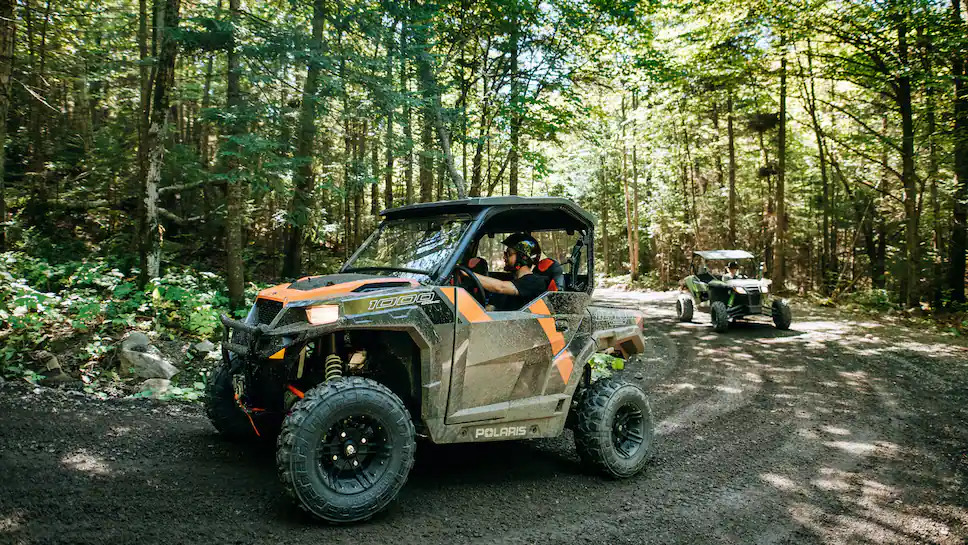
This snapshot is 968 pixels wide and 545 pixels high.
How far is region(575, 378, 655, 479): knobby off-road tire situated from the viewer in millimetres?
4469

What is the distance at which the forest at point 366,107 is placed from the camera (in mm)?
9406

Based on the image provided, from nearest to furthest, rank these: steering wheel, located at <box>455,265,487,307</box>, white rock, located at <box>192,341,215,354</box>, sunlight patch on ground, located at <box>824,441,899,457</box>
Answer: steering wheel, located at <box>455,265,487,307</box>
sunlight patch on ground, located at <box>824,441,899,457</box>
white rock, located at <box>192,341,215,354</box>

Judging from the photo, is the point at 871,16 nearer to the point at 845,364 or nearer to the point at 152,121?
the point at 845,364

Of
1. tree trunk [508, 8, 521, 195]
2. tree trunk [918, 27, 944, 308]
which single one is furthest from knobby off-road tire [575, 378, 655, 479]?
tree trunk [918, 27, 944, 308]

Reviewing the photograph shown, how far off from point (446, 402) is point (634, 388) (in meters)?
1.90

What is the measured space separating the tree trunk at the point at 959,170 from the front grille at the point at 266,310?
607 inches

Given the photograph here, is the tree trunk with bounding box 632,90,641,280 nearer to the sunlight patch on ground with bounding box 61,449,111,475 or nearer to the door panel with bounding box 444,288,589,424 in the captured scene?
the door panel with bounding box 444,288,589,424

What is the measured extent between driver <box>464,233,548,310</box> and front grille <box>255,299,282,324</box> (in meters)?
1.42

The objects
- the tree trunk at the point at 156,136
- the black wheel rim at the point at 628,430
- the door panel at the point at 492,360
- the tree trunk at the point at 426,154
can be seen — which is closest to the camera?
the door panel at the point at 492,360

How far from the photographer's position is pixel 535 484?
4.32m

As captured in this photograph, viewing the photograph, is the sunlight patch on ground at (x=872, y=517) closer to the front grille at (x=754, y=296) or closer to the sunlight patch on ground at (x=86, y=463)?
the sunlight patch on ground at (x=86, y=463)

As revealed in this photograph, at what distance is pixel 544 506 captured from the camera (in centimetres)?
393

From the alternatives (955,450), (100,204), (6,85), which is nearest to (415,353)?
(955,450)

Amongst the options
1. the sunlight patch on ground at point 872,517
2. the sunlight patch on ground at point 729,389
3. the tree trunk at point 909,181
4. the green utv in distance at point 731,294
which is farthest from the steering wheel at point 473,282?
the tree trunk at point 909,181
